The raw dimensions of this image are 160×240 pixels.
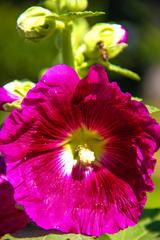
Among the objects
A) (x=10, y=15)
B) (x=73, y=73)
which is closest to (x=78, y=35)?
(x=73, y=73)

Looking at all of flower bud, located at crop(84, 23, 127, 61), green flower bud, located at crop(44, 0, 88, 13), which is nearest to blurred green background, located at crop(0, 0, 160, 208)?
flower bud, located at crop(84, 23, 127, 61)

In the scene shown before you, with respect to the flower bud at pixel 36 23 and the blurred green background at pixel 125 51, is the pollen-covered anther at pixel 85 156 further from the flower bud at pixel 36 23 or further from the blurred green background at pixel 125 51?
the blurred green background at pixel 125 51

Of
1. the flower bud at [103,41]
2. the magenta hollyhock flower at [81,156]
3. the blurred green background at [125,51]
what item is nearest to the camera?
the magenta hollyhock flower at [81,156]

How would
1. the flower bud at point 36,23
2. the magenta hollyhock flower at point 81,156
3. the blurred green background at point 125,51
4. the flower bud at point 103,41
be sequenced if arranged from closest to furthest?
the magenta hollyhock flower at point 81,156
the flower bud at point 36,23
the flower bud at point 103,41
the blurred green background at point 125,51

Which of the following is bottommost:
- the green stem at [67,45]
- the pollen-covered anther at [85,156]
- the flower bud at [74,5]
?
the pollen-covered anther at [85,156]

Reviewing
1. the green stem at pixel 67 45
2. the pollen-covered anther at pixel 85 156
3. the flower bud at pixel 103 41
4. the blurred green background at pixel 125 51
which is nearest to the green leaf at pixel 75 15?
the green stem at pixel 67 45

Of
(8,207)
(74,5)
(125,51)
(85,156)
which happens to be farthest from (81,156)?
(125,51)
